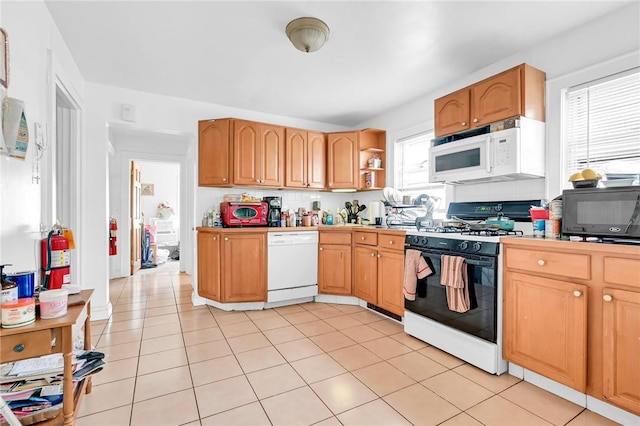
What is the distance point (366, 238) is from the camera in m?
3.51

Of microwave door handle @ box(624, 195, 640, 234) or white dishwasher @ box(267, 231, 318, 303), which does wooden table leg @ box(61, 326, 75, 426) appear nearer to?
white dishwasher @ box(267, 231, 318, 303)

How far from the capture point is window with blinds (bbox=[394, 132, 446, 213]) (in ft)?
11.8

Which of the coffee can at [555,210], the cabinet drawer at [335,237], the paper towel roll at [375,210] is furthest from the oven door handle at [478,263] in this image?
the paper towel roll at [375,210]

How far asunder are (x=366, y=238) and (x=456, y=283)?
1.36m

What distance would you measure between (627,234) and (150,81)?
158 inches

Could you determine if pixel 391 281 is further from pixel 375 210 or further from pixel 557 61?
pixel 557 61

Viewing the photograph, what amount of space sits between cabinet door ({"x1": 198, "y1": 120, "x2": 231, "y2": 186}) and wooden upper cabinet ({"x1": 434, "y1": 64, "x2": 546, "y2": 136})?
95.7 inches

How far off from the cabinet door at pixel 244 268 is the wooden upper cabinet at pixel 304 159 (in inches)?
36.6

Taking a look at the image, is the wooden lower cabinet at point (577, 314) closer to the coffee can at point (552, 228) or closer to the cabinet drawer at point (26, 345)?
the coffee can at point (552, 228)

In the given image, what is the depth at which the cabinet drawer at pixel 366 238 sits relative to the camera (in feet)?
11.1

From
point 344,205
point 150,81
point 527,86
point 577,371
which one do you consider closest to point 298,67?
point 150,81

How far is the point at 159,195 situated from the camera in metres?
8.09

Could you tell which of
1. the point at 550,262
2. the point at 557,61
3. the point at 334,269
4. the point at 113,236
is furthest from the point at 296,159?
the point at 113,236

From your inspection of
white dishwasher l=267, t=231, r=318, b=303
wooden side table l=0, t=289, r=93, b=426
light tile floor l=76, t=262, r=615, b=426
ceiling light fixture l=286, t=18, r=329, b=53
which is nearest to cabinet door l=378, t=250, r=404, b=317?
light tile floor l=76, t=262, r=615, b=426
